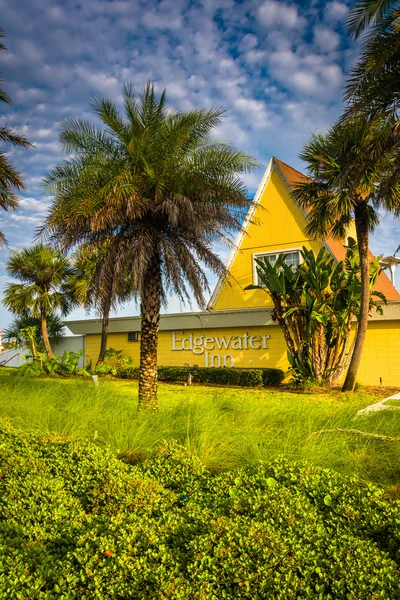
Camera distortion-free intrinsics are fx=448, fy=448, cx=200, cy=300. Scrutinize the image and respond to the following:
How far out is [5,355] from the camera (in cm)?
3469

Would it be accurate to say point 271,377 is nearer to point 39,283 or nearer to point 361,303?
→ point 361,303

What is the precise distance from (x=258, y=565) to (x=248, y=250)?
20.7 m

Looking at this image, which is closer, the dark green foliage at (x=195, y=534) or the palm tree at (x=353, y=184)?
the dark green foliage at (x=195, y=534)

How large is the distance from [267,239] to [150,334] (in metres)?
12.3

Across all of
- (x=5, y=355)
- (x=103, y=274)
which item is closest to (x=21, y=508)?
(x=103, y=274)

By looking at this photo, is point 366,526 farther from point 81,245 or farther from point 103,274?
point 81,245

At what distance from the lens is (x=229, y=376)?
19609 millimetres

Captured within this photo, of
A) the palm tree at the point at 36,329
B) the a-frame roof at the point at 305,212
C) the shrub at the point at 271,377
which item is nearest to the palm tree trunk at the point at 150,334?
the shrub at the point at 271,377

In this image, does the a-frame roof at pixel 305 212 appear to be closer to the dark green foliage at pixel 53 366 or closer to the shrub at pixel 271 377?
the shrub at pixel 271 377

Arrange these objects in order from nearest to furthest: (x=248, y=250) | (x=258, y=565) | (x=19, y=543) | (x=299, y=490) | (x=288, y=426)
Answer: (x=258, y=565), (x=19, y=543), (x=299, y=490), (x=288, y=426), (x=248, y=250)

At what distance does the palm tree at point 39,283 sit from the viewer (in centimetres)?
2716

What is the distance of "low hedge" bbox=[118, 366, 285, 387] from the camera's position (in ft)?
61.9

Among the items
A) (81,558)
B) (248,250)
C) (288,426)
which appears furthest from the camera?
(248,250)

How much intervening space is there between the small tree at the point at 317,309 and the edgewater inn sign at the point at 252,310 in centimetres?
209
